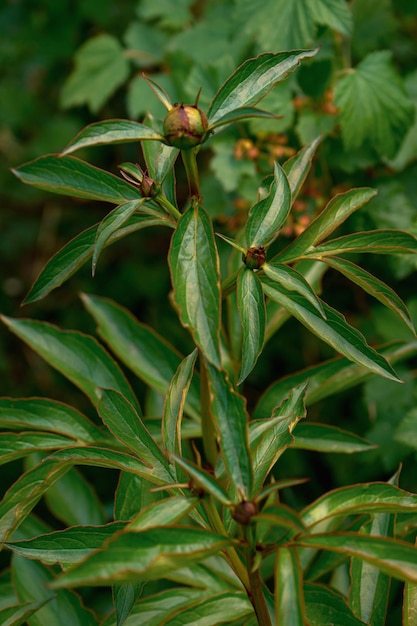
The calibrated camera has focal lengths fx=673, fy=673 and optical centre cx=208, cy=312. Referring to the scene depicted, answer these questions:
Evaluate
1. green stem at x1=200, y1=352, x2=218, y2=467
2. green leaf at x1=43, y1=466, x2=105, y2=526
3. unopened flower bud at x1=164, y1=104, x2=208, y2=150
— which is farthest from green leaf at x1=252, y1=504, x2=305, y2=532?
green leaf at x1=43, y1=466, x2=105, y2=526

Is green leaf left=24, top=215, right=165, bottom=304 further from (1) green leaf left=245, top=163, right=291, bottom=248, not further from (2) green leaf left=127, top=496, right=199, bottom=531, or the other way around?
(2) green leaf left=127, top=496, right=199, bottom=531

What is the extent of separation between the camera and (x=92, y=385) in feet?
3.24

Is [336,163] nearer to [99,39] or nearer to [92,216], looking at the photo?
[99,39]

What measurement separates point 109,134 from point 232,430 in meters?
0.29

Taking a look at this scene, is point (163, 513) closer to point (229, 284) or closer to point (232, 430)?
point (232, 430)

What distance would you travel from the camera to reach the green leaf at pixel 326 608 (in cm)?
77

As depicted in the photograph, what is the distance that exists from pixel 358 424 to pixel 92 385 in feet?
2.25

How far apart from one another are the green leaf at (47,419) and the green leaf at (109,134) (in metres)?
0.41

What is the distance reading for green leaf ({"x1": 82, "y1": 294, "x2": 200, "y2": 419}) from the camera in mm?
1059

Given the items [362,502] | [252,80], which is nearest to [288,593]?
[362,502]

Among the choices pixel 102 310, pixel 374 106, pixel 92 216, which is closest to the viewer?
pixel 102 310

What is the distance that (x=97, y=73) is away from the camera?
177cm

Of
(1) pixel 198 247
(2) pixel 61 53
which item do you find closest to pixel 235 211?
(1) pixel 198 247

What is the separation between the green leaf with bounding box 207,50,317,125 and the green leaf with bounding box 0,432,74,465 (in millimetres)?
458
